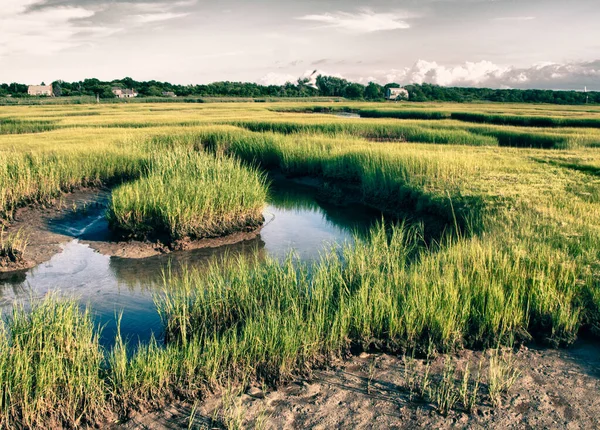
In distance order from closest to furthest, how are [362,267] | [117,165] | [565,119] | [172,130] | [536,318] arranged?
1. [536,318]
2. [362,267]
3. [117,165]
4. [172,130]
5. [565,119]

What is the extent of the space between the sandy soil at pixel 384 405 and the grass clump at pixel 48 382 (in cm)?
40

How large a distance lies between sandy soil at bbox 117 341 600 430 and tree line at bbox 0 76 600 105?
74.8 meters

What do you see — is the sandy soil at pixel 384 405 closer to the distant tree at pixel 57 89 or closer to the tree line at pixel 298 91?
the tree line at pixel 298 91

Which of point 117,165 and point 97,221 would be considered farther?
point 117,165

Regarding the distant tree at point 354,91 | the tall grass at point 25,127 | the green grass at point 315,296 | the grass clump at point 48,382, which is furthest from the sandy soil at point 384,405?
the distant tree at point 354,91

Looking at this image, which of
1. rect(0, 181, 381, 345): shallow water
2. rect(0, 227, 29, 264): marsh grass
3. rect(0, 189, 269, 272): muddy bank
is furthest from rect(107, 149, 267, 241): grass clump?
rect(0, 227, 29, 264): marsh grass

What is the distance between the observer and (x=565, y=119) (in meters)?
27.2

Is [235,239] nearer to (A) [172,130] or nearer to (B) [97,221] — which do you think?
(B) [97,221]

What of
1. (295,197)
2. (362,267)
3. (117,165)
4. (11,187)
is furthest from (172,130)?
(362,267)

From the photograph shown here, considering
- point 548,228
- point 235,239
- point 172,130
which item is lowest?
point 235,239

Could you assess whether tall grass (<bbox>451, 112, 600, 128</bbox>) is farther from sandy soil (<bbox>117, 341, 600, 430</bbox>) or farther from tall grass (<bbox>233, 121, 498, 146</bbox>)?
sandy soil (<bbox>117, 341, 600, 430</bbox>)

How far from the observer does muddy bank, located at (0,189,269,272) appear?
8742 millimetres

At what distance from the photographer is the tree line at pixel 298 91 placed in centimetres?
7456

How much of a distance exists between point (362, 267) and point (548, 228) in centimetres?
316
